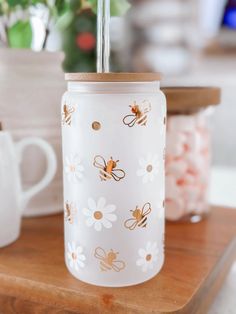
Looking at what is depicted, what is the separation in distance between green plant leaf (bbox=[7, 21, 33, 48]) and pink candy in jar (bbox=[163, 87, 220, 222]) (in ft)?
0.68

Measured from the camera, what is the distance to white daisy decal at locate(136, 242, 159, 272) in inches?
15.0

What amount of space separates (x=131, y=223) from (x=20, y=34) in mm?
342

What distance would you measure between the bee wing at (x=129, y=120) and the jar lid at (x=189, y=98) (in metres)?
0.17

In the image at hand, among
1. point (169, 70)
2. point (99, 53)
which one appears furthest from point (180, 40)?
point (99, 53)

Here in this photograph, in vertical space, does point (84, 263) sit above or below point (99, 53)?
below

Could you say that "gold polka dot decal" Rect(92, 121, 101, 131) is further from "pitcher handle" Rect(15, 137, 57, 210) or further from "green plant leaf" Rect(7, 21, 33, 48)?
"green plant leaf" Rect(7, 21, 33, 48)

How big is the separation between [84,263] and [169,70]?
1.97 metres

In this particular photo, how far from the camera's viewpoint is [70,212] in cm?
39

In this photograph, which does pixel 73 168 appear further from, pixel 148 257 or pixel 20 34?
pixel 20 34

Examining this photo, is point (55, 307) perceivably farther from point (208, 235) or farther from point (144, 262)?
point (208, 235)

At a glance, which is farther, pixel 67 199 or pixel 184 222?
pixel 184 222

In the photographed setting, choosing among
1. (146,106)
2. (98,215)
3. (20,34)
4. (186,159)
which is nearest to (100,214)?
(98,215)

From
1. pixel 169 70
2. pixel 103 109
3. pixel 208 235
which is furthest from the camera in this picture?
pixel 169 70

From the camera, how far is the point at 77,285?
1.24 feet
